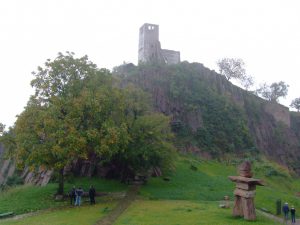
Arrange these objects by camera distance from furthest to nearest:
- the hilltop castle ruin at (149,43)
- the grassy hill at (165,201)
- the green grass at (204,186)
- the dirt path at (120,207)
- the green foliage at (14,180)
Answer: the hilltop castle ruin at (149,43), the green foliage at (14,180), the green grass at (204,186), the grassy hill at (165,201), the dirt path at (120,207)

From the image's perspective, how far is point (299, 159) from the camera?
73375 mm

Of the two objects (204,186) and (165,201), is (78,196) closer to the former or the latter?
(165,201)

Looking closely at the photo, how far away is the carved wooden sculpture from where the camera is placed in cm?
2230

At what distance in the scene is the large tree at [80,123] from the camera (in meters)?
28.4

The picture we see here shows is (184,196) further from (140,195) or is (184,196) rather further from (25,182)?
(25,182)

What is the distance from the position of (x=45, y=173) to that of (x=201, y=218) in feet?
71.7

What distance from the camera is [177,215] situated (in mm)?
23797

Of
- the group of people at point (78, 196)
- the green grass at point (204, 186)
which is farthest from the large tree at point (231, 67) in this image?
the group of people at point (78, 196)

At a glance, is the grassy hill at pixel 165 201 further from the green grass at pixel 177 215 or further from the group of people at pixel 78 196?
the group of people at pixel 78 196

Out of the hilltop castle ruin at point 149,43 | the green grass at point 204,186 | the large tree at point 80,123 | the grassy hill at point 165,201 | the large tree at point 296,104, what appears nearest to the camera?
the grassy hill at point 165,201

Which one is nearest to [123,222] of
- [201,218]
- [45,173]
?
[201,218]

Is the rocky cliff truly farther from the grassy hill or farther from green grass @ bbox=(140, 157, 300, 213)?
the grassy hill

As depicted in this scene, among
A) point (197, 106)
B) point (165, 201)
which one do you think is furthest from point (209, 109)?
point (165, 201)

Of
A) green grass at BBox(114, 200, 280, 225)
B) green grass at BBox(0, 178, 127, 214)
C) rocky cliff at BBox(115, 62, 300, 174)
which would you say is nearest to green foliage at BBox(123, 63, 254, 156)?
rocky cliff at BBox(115, 62, 300, 174)
